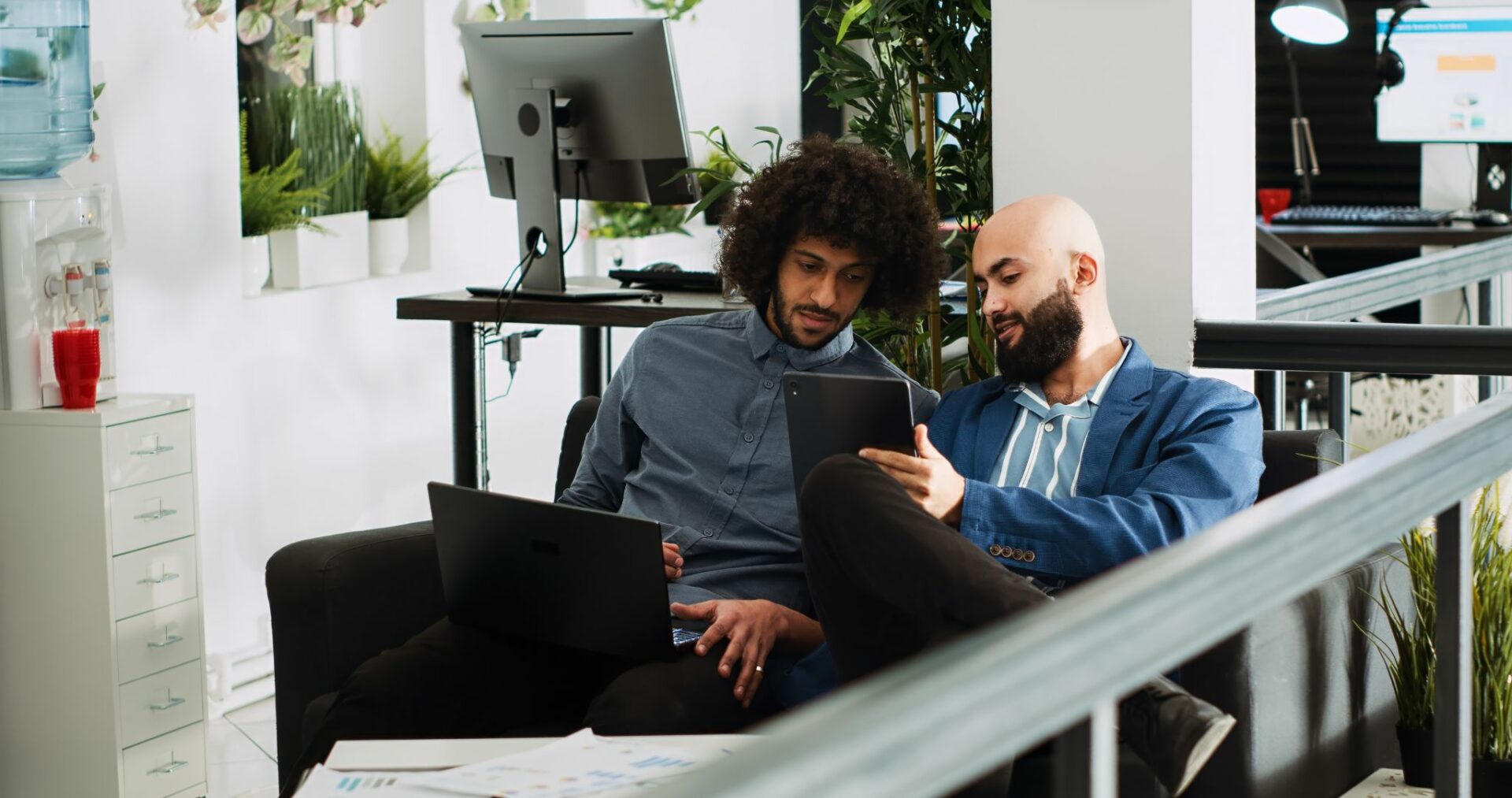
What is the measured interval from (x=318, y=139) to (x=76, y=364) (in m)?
1.47

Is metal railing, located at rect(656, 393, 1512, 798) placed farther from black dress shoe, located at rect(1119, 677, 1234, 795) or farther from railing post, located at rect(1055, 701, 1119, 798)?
black dress shoe, located at rect(1119, 677, 1234, 795)

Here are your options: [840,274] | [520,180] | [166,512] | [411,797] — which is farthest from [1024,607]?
[520,180]

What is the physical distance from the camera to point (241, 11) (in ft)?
12.8

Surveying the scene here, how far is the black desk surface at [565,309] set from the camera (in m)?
3.44

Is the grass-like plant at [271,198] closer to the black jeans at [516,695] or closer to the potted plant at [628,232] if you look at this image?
the potted plant at [628,232]

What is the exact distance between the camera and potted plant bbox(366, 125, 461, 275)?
4523 mm

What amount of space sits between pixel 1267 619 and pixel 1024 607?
1.02 ft

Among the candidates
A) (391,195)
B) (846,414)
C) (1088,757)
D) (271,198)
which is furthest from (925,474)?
(391,195)

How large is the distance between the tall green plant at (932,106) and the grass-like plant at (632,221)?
2.57m

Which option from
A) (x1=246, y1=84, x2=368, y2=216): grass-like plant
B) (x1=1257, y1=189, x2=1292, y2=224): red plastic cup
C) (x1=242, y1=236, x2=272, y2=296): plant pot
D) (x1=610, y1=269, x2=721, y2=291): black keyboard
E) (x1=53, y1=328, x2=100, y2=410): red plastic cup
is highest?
(x1=246, y1=84, x2=368, y2=216): grass-like plant

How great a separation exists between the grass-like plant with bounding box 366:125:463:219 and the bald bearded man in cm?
255

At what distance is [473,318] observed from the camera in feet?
12.0

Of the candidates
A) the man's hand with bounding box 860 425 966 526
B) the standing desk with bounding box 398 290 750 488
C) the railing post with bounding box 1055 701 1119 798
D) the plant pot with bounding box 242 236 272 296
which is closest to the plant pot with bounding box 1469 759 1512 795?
the man's hand with bounding box 860 425 966 526

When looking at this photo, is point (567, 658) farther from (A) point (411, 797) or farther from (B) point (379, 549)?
(A) point (411, 797)
